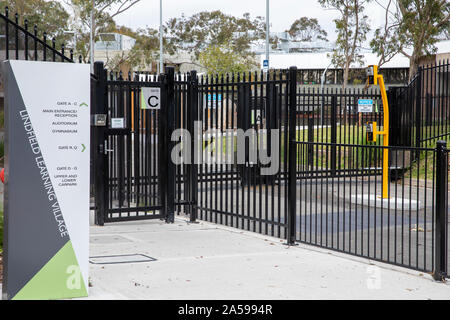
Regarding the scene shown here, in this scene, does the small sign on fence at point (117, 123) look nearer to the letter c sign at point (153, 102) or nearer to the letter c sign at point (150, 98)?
the letter c sign at point (150, 98)

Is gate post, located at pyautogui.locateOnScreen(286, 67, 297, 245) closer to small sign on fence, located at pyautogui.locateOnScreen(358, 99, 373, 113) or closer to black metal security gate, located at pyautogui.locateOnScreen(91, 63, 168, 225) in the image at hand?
black metal security gate, located at pyautogui.locateOnScreen(91, 63, 168, 225)

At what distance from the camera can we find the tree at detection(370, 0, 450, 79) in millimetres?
28312

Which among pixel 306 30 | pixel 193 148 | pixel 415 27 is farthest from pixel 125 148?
pixel 306 30

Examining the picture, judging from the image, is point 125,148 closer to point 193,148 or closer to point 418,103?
point 193,148

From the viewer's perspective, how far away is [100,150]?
10266 millimetres

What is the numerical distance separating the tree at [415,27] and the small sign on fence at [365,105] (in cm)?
1123

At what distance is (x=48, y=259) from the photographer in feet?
18.7

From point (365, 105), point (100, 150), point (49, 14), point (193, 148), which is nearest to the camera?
point (100, 150)

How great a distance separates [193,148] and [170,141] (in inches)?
16.4

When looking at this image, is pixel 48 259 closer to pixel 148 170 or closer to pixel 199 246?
pixel 199 246

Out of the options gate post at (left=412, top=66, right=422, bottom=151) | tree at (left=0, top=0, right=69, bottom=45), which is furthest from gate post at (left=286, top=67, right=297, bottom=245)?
tree at (left=0, top=0, right=69, bottom=45)

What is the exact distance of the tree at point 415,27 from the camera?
92.9 feet

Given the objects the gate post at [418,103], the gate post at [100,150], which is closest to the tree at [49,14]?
the gate post at [418,103]

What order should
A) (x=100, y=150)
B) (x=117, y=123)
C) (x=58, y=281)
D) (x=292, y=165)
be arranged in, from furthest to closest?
(x=117, y=123) → (x=100, y=150) → (x=292, y=165) → (x=58, y=281)
